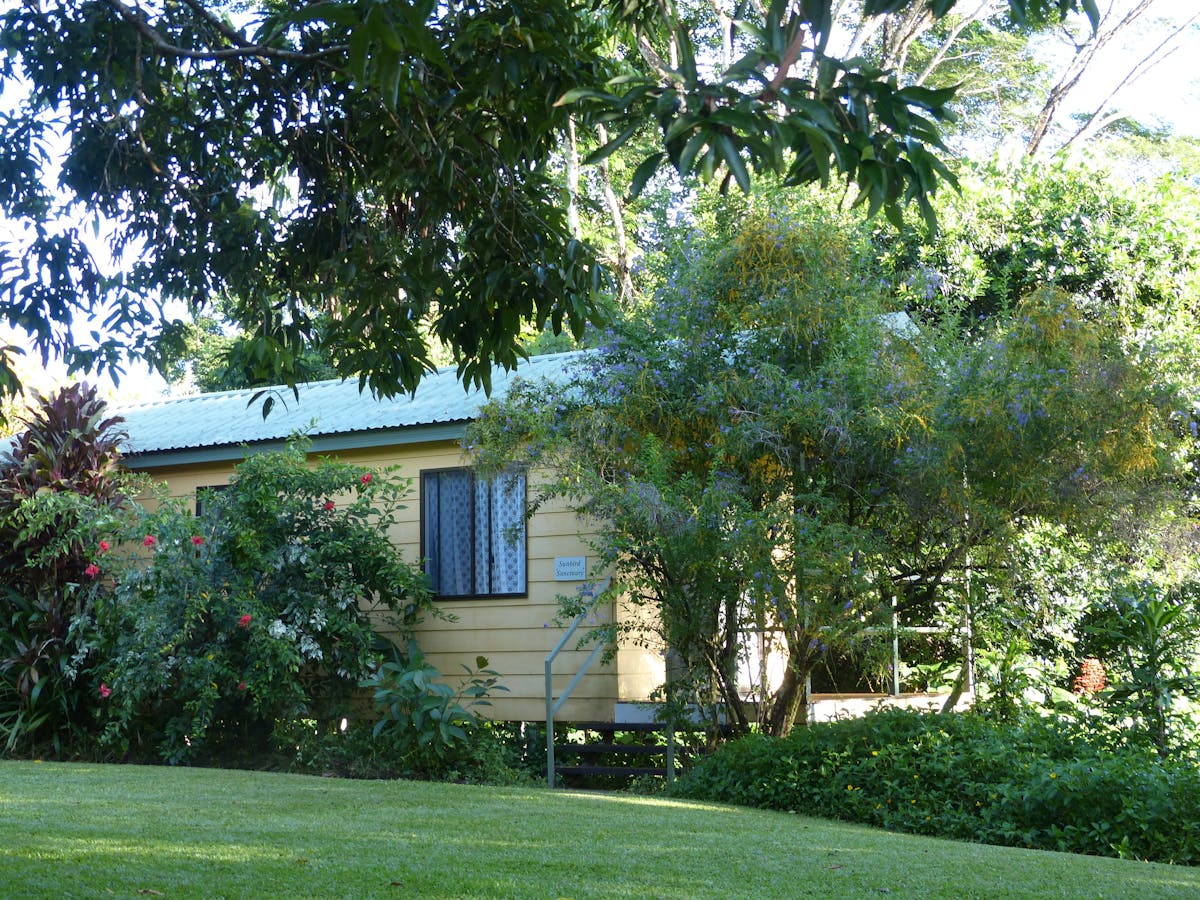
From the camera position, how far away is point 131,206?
25.1ft

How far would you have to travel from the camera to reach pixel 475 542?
41.8ft

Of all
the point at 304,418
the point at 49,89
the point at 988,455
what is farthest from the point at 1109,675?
the point at 49,89

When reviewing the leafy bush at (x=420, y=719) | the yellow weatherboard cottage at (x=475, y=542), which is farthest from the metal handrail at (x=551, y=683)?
the leafy bush at (x=420, y=719)

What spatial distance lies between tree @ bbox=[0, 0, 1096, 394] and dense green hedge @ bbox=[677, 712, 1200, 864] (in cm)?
402

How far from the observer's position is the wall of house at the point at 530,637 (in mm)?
11828

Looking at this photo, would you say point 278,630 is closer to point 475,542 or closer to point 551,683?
point 475,542

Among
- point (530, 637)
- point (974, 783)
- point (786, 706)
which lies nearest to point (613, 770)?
point (786, 706)

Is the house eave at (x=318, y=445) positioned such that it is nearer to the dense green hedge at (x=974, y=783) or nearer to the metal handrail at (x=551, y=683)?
the metal handrail at (x=551, y=683)

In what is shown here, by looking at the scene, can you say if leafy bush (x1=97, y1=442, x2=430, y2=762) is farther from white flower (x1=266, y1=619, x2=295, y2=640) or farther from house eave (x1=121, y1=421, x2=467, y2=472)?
house eave (x1=121, y1=421, x2=467, y2=472)

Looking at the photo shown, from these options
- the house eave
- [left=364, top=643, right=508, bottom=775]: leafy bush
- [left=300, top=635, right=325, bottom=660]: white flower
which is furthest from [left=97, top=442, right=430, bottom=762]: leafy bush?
the house eave

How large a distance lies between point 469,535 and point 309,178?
241 inches

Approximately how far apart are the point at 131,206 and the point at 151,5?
1329 mm

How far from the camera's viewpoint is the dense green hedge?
757 cm

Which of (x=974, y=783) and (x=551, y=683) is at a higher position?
(x=551, y=683)
